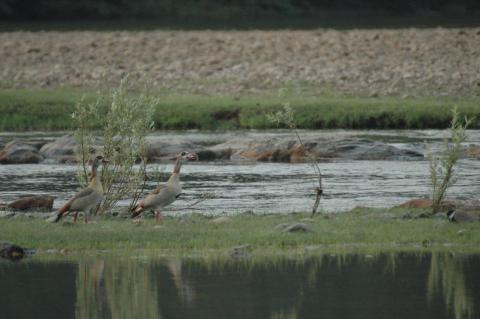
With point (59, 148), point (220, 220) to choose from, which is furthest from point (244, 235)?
point (59, 148)

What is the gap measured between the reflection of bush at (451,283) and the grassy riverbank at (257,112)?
20040mm

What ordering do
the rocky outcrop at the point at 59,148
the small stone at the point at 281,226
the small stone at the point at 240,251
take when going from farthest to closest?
the rocky outcrop at the point at 59,148
the small stone at the point at 281,226
the small stone at the point at 240,251

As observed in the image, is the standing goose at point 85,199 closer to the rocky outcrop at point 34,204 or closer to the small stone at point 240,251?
the small stone at point 240,251

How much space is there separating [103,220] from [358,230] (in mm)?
3901

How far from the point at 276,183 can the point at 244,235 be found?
27.2ft

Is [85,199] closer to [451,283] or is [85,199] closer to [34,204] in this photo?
[34,204]

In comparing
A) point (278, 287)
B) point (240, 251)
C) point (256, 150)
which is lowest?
point (278, 287)

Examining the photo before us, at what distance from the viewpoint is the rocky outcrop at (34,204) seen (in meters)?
21.3

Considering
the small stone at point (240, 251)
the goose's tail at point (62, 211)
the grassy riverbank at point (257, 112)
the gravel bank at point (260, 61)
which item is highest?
the gravel bank at point (260, 61)

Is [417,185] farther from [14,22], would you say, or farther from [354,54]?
[14,22]

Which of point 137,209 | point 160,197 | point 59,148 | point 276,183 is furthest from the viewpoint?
point 59,148

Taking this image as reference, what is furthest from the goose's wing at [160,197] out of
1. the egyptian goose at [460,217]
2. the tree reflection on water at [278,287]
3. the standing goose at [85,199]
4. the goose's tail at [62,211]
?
the egyptian goose at [460,217]

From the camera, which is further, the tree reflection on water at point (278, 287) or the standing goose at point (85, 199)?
the standing goose at point (85, 199)

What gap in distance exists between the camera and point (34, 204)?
21391 millimetres
